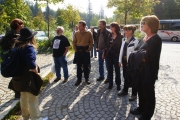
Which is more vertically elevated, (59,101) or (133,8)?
(133,8)

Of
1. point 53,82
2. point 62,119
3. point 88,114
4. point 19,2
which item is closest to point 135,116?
point 88,114

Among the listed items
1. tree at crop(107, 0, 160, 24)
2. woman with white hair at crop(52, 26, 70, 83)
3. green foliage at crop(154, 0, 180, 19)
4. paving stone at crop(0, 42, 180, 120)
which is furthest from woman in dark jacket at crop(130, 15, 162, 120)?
green foliage at crop(154, 0, 180, 19)

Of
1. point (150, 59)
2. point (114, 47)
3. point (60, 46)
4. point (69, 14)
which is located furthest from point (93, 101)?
point (69, 14)

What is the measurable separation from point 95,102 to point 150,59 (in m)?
1.90

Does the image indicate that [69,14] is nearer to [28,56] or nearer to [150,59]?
[28,56]

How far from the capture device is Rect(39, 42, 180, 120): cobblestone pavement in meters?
3.50

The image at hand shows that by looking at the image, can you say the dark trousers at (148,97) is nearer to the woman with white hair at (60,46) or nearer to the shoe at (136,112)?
the shoe at (136,112)

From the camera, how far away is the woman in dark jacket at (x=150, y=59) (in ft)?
8.89

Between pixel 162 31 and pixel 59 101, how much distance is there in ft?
73.7

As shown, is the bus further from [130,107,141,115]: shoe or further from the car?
[130,107,141,115]: shoe

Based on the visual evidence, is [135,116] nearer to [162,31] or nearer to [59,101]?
[59,101]

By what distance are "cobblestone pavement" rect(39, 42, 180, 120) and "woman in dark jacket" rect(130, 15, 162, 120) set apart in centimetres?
68

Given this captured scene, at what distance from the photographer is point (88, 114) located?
3557 millimetres

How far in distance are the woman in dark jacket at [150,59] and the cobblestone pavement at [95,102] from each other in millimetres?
683
